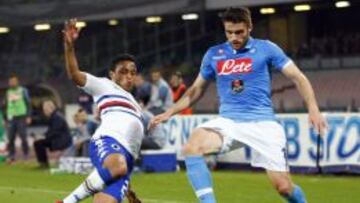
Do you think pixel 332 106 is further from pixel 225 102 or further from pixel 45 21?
pixel 225 102

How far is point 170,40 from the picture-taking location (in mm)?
32531

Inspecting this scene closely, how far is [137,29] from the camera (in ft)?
104

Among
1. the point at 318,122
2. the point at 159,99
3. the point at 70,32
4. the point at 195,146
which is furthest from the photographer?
the point at 159,99

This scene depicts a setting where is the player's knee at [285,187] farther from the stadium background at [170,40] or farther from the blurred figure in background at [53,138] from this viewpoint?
the stadium background at [170,40]

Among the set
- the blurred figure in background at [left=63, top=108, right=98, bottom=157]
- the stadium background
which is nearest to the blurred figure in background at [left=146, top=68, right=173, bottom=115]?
the blurred figure in background at [left=63, top=108, right=98, bottom=157]

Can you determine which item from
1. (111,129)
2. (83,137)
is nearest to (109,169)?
(111,129)

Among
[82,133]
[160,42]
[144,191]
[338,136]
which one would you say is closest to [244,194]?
[144,191]

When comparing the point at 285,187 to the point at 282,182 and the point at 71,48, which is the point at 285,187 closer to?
the point at 282,182

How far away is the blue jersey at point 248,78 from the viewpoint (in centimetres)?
968

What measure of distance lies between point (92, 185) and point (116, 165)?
0.33 meters

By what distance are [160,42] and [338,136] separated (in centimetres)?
1653

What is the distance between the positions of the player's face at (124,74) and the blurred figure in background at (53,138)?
10519mm

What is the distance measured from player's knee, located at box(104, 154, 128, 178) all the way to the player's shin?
0.17ft

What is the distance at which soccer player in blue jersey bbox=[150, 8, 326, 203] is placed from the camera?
9.52m
